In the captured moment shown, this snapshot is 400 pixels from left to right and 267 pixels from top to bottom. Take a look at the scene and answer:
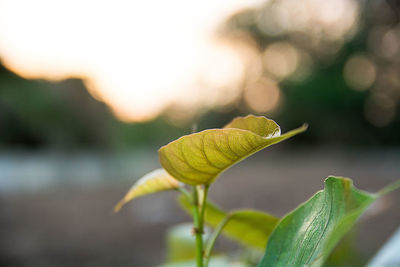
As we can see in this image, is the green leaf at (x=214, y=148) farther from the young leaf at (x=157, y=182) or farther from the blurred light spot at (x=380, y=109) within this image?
the blurred light spot at (x=380, y=109)

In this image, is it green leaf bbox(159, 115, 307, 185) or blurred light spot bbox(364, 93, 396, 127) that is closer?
green leaf bbox(159, 115, 307, 185)

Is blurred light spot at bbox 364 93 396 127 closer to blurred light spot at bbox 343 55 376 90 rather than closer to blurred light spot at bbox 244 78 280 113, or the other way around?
blurred light spot at bbox 343 55 376 90

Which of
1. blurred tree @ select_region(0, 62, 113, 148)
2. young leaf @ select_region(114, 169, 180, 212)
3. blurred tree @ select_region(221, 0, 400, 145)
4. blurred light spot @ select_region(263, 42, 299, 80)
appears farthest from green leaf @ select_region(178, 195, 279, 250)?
blurred light spot @ select_region(263, 42, 299, 80)

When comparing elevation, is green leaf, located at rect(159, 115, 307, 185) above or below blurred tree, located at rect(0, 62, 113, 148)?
below

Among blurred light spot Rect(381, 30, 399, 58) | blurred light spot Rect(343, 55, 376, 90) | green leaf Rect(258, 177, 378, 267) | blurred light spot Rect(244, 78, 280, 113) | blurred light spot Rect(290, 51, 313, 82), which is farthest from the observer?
blurred light spot Rect(244, 78, 280, 113)

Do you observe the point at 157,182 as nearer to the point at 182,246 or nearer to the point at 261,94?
the point at 182,246
